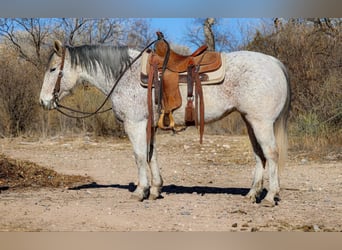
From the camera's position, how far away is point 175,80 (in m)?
4.25

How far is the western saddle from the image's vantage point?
4.23 m

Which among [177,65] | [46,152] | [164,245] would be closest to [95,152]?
[46,152]

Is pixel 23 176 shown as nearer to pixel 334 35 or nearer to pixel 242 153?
pixel 242 153

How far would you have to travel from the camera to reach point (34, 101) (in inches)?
227

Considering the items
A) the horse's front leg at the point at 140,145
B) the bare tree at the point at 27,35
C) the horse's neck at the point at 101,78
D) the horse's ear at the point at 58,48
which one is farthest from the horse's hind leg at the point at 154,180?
the bare tree at the point at 27,35

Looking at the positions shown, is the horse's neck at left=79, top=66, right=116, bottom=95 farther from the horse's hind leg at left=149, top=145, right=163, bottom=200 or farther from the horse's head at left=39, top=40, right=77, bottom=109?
the horse's hind leg at left=149, top=145, right=163, bottom=200

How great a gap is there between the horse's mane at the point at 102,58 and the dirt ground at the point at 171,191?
3.67ft

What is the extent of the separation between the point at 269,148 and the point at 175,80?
92 centimetres

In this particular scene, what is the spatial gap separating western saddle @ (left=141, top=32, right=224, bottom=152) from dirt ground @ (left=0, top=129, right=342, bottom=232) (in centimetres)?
69

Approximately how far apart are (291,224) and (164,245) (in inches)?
38.7

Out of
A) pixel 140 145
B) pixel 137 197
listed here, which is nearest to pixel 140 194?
pixel 137 197

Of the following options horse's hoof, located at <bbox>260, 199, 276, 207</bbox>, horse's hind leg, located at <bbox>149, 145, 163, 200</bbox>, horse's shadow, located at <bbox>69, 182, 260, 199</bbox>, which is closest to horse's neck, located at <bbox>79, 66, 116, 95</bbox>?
horse's hind leg, located at <bbox>149, 145, 163, 200</bbox>

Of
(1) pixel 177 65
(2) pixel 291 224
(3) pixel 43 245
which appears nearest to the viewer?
(3) pixel 43 245

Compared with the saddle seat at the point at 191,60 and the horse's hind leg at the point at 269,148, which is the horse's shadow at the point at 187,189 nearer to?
the horse's hind leg at the point at 269,148
